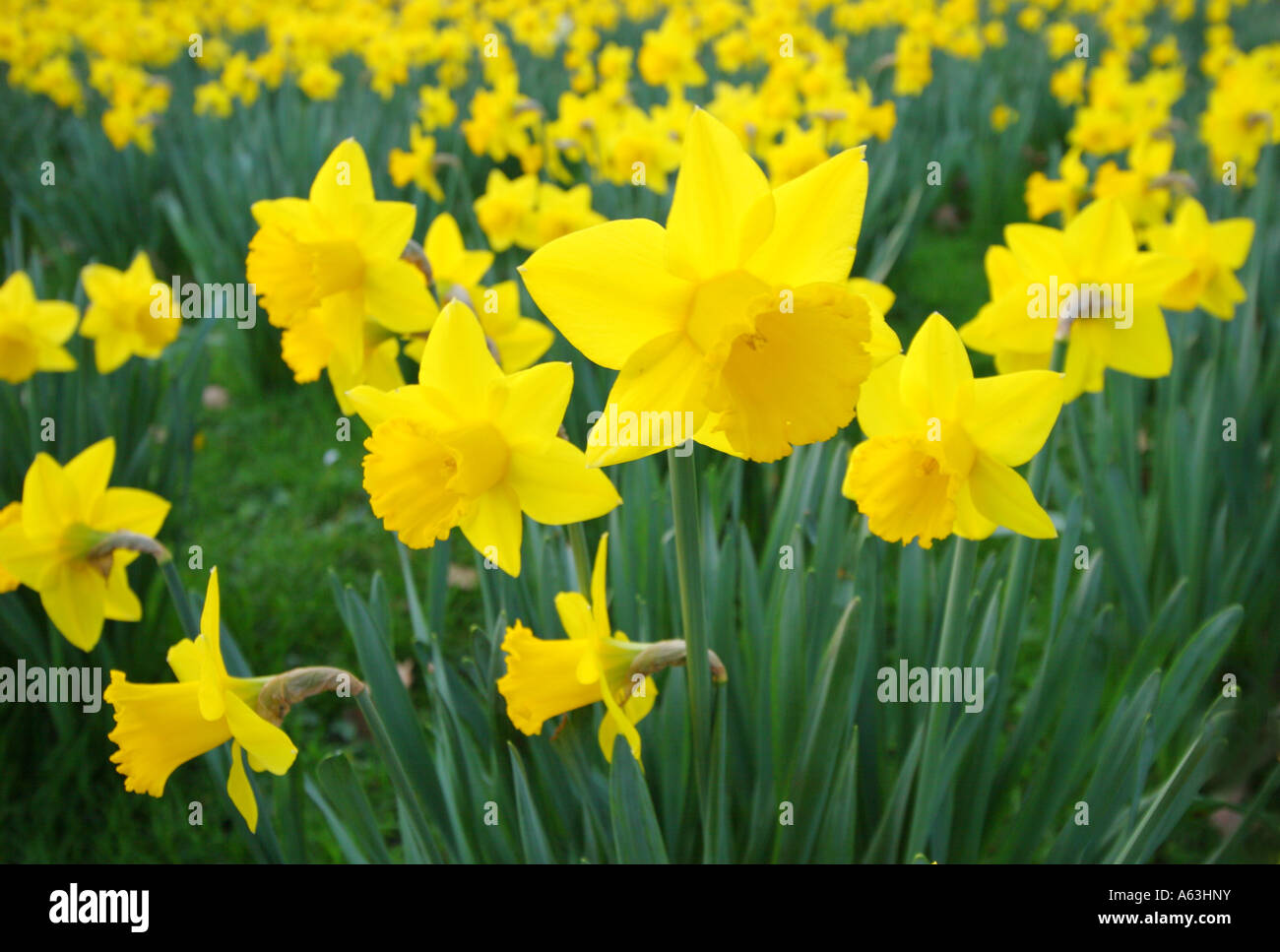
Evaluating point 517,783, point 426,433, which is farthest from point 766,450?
point 517,783

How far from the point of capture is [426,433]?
0.98 meters

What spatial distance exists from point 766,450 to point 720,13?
5.27 metres

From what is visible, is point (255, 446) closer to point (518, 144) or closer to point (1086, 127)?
point (518, 144)

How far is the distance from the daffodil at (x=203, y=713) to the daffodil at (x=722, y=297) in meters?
0.44

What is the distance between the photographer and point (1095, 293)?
140 cm

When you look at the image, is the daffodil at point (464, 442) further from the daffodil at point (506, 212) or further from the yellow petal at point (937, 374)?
the daffodil at point (506, 212)

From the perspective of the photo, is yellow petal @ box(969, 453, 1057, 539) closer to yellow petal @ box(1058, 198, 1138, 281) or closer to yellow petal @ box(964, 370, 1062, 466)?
yellow petal @ box(964, 370, 1062, 466)

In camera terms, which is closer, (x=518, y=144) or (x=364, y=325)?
(x=364, y=325)

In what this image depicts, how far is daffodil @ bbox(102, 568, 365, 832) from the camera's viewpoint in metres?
0.97

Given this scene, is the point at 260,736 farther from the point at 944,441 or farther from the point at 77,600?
the point at 944,441

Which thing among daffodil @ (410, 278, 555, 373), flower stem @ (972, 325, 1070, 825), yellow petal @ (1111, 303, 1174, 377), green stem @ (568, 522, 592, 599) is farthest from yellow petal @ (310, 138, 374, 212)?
yellow petal @ (1111, 303, 1174, 377)

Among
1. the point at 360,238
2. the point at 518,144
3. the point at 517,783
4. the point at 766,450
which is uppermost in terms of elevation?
the point at 518,144

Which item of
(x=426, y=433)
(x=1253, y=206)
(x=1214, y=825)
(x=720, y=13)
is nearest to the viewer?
(x=426, y=433)

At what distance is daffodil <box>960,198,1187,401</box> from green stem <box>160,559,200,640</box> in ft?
3.81
